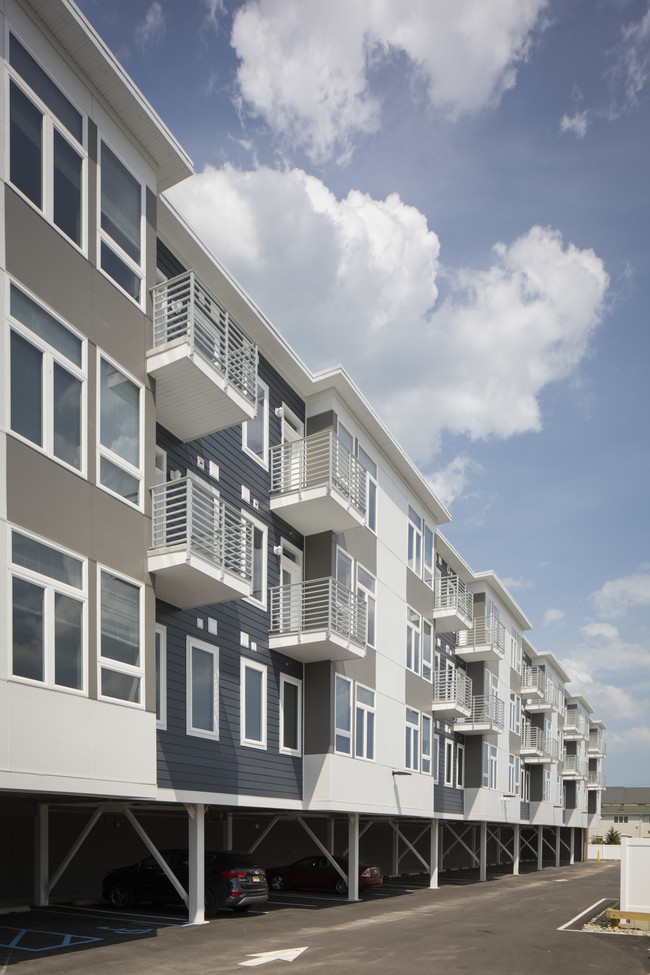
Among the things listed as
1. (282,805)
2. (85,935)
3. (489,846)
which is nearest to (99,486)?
(85,935)

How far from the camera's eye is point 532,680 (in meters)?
49.4

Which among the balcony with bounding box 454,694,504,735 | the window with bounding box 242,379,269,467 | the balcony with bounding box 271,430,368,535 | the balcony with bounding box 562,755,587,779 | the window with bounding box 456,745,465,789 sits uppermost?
the window with bounding box 242,379,269,467

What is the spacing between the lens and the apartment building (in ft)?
36.0

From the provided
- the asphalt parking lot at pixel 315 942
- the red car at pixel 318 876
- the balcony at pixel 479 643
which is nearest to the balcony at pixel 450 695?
the balcony at pixel 479 643

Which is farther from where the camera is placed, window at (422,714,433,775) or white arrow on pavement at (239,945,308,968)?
window at (422,714,433,775)

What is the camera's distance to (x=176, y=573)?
44.0ft

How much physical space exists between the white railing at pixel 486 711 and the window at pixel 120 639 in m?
23.4

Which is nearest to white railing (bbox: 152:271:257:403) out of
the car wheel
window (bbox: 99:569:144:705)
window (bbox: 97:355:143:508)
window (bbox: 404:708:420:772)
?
window (bbox: 97:355:143:508)

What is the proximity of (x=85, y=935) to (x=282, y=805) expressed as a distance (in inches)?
206

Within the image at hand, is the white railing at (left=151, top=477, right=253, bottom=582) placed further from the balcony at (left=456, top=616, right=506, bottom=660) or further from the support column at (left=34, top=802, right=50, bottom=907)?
the balcony at (left=456, top=616, right=506, bottom=660)

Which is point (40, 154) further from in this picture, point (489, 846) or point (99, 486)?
point (489, 846)

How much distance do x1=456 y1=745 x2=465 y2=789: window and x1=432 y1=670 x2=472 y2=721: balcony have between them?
6.75 ft

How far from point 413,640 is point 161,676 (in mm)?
14280

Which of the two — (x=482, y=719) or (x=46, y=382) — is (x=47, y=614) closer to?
(x=46, y=382)
